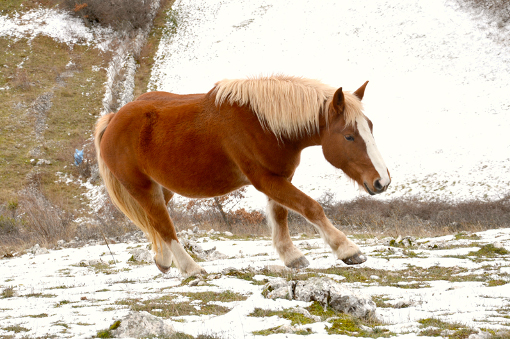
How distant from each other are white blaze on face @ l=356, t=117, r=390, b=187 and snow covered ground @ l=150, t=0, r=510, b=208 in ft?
51.0

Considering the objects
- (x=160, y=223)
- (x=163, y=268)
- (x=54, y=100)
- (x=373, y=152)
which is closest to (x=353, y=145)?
(x=373, y=152)

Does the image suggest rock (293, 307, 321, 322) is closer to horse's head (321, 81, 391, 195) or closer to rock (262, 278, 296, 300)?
rock (262, 278, 296, 300)

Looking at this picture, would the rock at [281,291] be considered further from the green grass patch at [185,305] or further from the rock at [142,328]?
the rock at [142,328]

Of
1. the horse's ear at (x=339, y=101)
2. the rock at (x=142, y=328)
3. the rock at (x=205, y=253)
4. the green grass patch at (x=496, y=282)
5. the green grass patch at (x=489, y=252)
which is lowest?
the rock at (x=205, y=253)

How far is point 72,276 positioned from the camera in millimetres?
7168

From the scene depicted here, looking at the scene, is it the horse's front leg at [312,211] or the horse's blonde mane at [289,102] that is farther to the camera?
the horse's blonde mane at [289,102]

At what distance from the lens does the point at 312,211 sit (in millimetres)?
4895

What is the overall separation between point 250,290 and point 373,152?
6.70ft

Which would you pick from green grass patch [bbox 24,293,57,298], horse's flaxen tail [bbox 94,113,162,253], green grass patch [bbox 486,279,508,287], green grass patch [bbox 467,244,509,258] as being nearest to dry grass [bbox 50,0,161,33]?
horse's flaxen tail [bbox 94,113,162,253]

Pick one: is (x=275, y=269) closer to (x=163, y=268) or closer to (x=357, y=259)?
(x=357, y=259)

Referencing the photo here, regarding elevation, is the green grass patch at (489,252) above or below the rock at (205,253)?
above

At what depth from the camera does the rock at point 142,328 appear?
318 cm

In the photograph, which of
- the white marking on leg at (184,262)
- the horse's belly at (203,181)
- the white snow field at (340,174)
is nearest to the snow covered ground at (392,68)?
the white snow field at (340,174)

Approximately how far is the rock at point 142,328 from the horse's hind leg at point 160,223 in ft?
9.81
